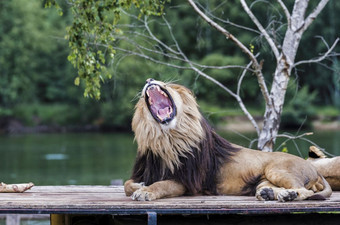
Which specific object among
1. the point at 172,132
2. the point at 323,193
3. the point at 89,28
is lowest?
the point at 323,193

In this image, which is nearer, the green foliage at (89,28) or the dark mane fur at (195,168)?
the dark mane fur at (195,168)

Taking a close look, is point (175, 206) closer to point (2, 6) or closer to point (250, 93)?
point (250, 93)

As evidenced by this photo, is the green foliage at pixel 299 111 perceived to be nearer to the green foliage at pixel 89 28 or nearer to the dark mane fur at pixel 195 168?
the green foliage at pixel 89 28

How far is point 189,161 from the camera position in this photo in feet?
16.8

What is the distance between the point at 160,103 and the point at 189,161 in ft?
1.77

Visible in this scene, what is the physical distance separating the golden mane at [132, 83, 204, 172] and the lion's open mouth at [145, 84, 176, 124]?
0.04 m

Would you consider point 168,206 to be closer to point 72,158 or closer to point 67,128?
point 72,158

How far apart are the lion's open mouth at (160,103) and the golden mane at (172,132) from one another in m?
0.04

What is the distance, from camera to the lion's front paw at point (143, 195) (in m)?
4.76

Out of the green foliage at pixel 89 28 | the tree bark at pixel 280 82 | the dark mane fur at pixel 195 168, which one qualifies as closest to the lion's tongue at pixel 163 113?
the dark mane fur at pixel 195 168

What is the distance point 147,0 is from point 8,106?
4052cm

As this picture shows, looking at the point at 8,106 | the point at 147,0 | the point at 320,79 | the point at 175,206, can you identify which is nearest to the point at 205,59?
the point at 320,79

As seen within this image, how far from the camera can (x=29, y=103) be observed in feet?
162

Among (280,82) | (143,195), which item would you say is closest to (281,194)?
(143,195)
